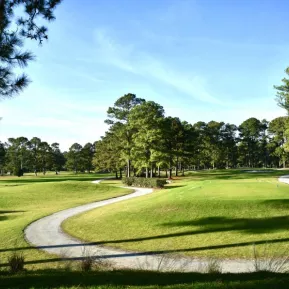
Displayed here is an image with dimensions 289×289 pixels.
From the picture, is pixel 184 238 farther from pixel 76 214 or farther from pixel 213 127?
pixel 213 127

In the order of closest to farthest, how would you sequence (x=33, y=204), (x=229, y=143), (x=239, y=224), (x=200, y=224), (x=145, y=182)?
(x=239, y=224) < (x=200, y=224) < (x=33, y=204) < (x=145, y=182) < (x=229, y=143)


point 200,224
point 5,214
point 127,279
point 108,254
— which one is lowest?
point 5,214


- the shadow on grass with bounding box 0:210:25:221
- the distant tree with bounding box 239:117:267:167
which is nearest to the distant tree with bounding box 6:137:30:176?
the distant tree with bounding box 239:117:267:167

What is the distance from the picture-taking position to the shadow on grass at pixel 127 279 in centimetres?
634

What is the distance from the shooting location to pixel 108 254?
13.4m

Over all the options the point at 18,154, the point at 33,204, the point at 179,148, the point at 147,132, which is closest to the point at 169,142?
the point at 179,148

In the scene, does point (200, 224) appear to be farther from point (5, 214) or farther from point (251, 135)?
point (251, 135)

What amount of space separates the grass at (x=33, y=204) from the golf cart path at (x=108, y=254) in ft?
2.22

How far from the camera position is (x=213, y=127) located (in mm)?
98938

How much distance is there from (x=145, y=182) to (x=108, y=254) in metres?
31.8

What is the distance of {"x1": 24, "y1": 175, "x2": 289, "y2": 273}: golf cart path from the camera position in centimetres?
1109

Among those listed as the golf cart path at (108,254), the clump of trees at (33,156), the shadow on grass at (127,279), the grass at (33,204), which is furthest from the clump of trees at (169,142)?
the shadow on grass at (127,279)

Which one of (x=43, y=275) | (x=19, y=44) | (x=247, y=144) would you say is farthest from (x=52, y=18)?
(x=247, y=144)

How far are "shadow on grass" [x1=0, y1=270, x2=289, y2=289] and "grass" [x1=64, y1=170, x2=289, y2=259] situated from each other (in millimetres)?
5792
